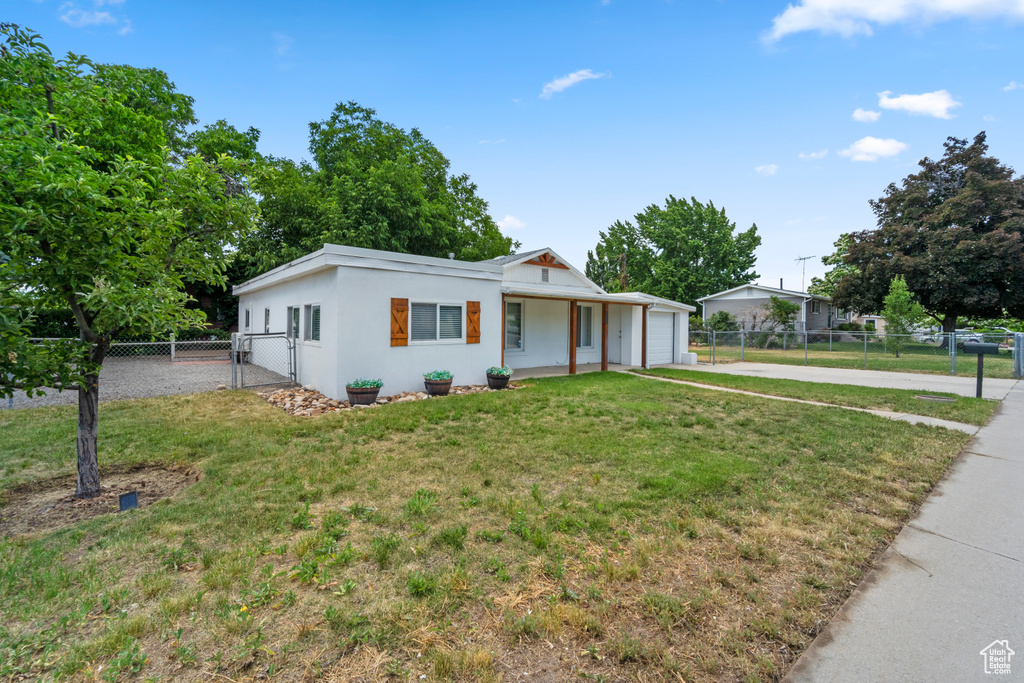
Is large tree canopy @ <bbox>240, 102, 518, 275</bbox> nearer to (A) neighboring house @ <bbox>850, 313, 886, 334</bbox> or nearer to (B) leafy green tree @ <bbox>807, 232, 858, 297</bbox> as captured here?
(A) neighboring house @ <bbox>850, 313, 886, 334</bbox>

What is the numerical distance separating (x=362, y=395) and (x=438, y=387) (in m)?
1.57

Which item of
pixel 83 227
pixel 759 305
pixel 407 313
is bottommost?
pixel 407 313

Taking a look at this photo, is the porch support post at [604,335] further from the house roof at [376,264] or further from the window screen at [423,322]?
the window screen at [423,322]

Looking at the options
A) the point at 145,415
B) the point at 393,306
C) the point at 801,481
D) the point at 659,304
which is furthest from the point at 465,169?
the point at 801,481

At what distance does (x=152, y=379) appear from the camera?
36.3 feet

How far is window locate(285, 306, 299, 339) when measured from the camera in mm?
10438

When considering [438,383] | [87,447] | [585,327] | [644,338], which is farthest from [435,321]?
[644,338]

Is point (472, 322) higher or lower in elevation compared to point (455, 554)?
higher

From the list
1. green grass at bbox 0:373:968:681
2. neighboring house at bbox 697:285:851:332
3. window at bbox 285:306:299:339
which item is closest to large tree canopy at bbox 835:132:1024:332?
neighboring house at bbox 697:285:851:332

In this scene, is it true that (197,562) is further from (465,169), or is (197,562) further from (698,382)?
(465,169)

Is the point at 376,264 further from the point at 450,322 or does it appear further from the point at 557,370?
the point at 557,370

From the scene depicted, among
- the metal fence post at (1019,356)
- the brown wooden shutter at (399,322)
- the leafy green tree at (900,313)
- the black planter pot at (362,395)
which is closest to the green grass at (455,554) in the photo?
the black planter pot at (362,395)

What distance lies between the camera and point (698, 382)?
11578 millimetres

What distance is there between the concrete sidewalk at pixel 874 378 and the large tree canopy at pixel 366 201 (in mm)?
12226
